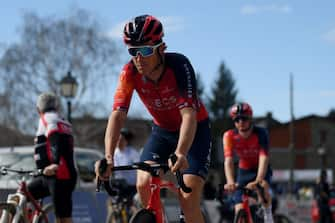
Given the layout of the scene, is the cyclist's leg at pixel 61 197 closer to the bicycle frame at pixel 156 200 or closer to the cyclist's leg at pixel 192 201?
the cyclist's leg at pixel 192 201

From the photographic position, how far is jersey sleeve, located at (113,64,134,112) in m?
6.47

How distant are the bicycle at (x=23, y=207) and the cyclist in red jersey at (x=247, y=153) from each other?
2389 millimetres

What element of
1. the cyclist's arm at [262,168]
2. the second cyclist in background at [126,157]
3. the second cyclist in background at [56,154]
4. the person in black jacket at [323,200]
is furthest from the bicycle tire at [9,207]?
the person in black jacket at [323,200]

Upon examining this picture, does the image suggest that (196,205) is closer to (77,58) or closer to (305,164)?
(77,58)

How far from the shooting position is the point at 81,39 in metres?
46.6

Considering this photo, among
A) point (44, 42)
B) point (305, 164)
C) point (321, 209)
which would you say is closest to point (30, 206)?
point (321, 209)

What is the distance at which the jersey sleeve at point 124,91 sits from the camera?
6.47 m

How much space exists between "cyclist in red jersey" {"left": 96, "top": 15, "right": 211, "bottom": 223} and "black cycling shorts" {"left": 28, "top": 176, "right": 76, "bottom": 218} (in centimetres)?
296

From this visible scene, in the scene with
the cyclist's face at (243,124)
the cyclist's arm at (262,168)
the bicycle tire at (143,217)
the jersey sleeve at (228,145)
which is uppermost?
the cyclist's face at (243,124)

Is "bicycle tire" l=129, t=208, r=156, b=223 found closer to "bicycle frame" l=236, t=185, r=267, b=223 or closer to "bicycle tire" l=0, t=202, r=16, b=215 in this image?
"bicycle tire" l=0, t=202, r=16, b=215

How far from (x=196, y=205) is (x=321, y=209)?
1478 centimetres

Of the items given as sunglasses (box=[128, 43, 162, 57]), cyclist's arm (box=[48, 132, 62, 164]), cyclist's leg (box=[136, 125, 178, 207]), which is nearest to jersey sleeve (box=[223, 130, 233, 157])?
cyclist's arm (box=[48, 132, 62, 164])

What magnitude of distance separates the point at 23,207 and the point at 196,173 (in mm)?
3476

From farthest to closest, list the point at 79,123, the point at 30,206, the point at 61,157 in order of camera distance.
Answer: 1. the point at 79,123
2. the point at 30,206
3. the point at 61,157
